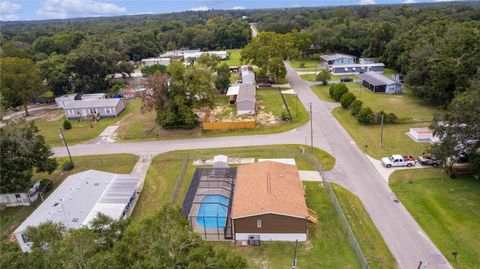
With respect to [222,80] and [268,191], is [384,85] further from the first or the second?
[268,191]

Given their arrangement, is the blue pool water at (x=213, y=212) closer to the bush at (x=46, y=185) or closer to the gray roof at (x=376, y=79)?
the bush at (x=46, y=185)

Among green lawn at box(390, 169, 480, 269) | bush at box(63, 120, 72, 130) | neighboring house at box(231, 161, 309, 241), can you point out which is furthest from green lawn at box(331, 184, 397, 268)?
bush at box(63, 120, 72, 130)

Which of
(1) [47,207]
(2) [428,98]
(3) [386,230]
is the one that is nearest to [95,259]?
(1) [47,207]

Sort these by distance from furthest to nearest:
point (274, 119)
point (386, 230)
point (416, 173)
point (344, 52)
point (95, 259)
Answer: point (344, 52), point (274, 119), point (416, 173), point (386, 230), point (95, 259)

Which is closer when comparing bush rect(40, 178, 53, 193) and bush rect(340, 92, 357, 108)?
bush rect(40, 178, 53, 193)

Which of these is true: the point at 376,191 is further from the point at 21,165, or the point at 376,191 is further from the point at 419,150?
the point at 21,165

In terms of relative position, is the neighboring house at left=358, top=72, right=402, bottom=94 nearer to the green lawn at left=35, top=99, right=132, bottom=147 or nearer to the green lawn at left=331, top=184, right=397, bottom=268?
the green lawn at left=331, top=184, right=397, bottom=268

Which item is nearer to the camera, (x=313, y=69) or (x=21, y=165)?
(x=21, y=165)
